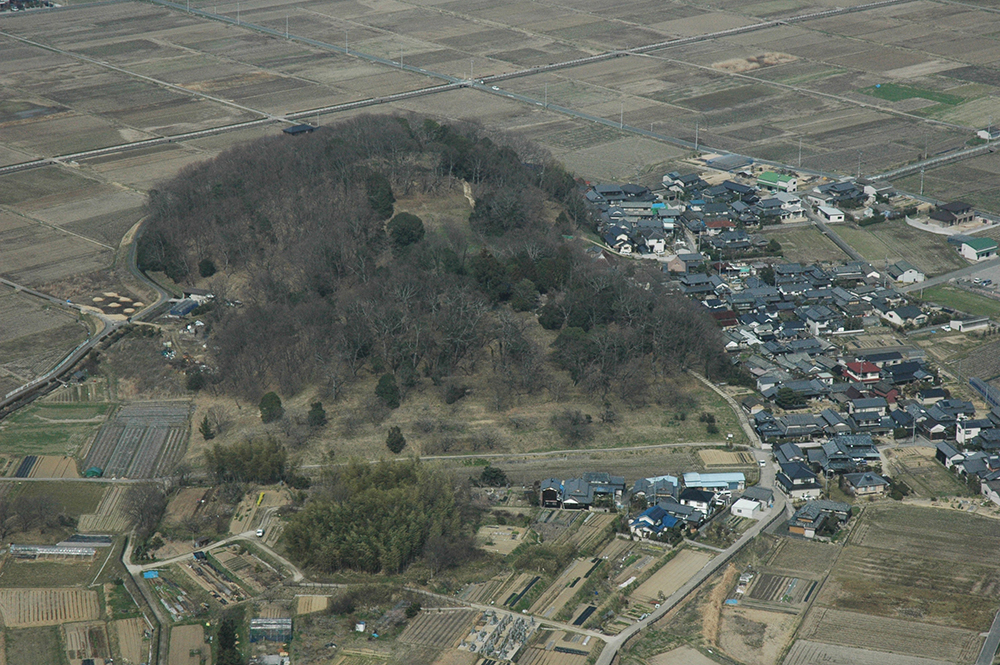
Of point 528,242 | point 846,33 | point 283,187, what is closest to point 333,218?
point 283,187

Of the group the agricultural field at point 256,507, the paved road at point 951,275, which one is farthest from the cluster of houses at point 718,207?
the agricultural field at point 256,507

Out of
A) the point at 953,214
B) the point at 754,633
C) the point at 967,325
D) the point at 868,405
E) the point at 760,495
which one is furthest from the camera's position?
the point at 953,214

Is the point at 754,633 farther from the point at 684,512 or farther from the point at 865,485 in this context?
the point at 865,485

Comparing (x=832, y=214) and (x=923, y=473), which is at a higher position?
(x=832, y=214)

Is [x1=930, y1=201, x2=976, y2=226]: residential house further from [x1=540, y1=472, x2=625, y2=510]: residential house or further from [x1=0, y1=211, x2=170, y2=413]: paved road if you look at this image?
[x1=0, y1=211, x2=170, y2=413]: paved road

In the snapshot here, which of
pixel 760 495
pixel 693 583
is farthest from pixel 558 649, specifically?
pixel 760 495

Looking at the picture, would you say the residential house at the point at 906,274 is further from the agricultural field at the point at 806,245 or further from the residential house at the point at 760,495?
the residential house at the point at 760,495
